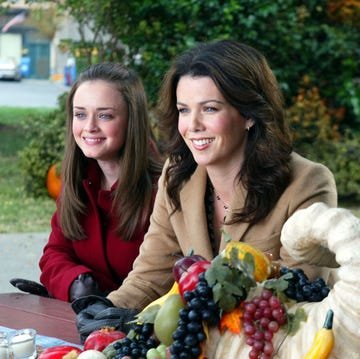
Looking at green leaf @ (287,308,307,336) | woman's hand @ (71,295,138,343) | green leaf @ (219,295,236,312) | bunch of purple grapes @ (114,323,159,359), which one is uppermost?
green leaf @ (219,295,236,312)

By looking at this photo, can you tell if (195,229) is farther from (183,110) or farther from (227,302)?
(227,302)

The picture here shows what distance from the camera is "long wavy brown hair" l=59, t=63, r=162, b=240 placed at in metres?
3.55

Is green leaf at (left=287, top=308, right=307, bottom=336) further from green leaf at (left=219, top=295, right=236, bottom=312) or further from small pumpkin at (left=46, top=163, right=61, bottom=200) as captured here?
small pumpkin at (left=46, top=163, right=61, bottom=200)

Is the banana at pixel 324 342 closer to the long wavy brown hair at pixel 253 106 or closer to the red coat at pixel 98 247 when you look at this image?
the long wavy brown hair at pixel 253 106

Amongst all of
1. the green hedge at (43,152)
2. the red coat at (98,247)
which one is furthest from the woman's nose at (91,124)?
the green hedge at (43,152)

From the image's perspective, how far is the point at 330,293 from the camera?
184cm

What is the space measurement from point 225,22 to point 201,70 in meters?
6.64

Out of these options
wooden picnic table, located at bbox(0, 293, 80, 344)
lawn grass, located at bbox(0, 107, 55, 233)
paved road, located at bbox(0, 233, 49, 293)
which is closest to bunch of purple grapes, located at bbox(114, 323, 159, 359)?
wooden picnic table, located at bbox(0, 293, 80, 344)

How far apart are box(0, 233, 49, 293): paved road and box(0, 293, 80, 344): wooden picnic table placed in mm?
3251

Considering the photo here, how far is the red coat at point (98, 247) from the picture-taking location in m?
3.56

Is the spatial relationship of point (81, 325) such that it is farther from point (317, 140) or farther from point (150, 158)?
point (317, 140)

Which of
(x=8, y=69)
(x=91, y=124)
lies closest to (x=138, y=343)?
(x=91, y=124)

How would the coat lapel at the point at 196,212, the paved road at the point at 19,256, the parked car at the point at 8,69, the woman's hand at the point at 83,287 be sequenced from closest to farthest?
the coat lapel at the point at 196,212 → the woman's hand at the point at 83,287 → the paved road at the point at 19,256 → the parked car at the point at 8,69

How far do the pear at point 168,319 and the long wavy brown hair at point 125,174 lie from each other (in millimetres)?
1543
